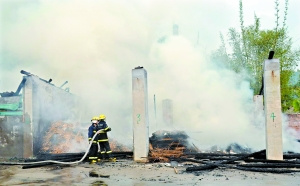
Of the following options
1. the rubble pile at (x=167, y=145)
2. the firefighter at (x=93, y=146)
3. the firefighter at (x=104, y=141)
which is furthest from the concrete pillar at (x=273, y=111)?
the firefighter at (x=93, y=146)

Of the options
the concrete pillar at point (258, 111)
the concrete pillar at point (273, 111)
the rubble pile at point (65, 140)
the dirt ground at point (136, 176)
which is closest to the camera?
the dirt ground at point (136, 176)

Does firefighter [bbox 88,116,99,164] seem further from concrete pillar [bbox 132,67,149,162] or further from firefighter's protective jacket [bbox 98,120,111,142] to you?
concrete pillar [bbox 132,67,149,162]

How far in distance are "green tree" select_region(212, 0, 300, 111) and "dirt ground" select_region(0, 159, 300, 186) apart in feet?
47.8

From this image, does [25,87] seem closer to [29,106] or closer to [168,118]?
[29,106]

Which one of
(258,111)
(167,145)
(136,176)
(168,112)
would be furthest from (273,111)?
(168,112)

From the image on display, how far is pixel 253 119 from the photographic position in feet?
52.2

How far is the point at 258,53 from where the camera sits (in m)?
22.1

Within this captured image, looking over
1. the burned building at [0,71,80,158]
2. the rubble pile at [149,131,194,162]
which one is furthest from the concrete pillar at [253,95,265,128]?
the burned building at [0,71,80,158]

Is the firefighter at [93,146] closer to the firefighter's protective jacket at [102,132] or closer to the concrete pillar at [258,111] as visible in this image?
the firefighter's protective jacket at [102,132]

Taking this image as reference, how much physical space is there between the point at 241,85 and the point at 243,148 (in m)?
5.38

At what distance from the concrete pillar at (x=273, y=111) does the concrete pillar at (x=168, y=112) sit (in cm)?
865

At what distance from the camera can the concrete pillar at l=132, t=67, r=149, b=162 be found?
11.2 meters

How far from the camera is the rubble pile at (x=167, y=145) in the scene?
36.8 feet

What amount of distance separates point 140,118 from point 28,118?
5710mm
